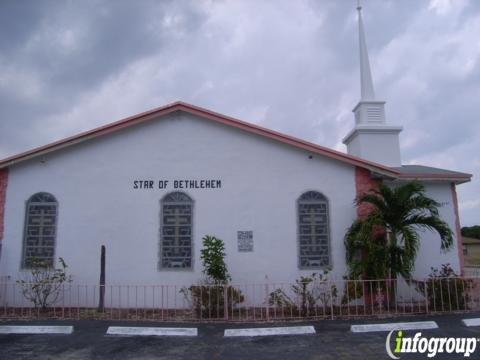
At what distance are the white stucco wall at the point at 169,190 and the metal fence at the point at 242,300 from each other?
0.40 m

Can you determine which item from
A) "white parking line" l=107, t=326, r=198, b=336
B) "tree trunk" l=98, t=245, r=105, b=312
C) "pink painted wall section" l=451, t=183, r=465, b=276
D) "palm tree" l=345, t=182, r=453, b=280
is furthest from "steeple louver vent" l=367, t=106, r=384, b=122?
"white parking line" l=107, t=326, r=198, b=336

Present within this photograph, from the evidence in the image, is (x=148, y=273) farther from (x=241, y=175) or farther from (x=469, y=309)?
(x=469, y=309)

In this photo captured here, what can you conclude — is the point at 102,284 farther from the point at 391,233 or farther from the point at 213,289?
the point at 391,233

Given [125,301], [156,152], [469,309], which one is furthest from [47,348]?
[469,309]

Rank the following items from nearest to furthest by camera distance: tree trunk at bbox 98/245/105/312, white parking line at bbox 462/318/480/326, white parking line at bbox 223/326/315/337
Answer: white parking line at bbox 223/326/315/337
white parking line at bbox 462/318/480/326
tree trunk at bbox 98/245/105/312

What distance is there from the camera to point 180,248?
11766 mm

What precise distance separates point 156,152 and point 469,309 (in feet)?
28.9

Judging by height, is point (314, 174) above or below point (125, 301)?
above

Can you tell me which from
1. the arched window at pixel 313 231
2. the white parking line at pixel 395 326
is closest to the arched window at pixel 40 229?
the arched window at pixel 313 231

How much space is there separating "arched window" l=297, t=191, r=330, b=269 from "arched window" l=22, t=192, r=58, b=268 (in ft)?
21.9

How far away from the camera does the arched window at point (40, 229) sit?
464 inches

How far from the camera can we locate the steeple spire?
55.6ft

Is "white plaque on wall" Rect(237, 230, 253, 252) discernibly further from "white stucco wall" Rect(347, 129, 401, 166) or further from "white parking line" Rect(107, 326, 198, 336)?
"white stucco wall" Rect(347, 129, 401, 166)

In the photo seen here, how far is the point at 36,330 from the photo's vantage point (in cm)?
873
